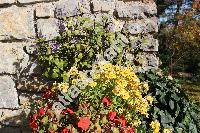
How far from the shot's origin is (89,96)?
11.2ft

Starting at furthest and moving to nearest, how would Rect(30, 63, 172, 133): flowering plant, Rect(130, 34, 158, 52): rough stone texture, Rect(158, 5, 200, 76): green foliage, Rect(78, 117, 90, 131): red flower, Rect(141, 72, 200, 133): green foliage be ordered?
Rect(158, 5, 200, 76): green foliage → Rect(130, 34, 158, 52): rough stone texture → Rect(141, 72, 200, 133): green foliage → Rect(30, 63, 172, 133): flowering plant → Rect(78, 117, 90, 131): red flower

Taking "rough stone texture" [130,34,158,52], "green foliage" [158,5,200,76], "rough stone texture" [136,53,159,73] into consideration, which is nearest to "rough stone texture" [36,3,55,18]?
"rough stone texture" [130,34,158,52]

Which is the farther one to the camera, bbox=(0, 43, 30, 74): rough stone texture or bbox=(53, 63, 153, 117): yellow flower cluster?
bbox=(0, 43, 30, 74): rough stone texture

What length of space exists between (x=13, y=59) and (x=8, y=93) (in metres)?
0.35

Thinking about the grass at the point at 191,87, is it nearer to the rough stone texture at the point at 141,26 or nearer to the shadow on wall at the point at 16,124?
the rough stone texture at the point at 141,26

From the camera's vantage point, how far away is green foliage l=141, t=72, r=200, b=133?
13.5ft

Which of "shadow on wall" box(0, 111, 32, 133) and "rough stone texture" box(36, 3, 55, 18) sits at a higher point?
"rough stone texture" box(36, 3, 55, 18)

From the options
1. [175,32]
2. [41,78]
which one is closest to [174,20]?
[175,32]

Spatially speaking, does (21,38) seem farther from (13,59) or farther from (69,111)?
(69,111)

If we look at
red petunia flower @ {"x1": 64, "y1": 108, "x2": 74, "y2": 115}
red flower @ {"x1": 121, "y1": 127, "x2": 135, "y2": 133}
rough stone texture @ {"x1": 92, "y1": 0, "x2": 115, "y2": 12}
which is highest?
rough stone texture @ {"x1": 92, "y1": 0, "x2": 115, "y2": 12}

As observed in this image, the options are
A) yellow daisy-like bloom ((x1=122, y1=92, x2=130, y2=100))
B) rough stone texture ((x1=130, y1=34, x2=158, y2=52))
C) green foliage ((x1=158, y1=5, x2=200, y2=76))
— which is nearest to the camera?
yellow daisy-like bloom ((x1=122, y1=92, x2=130, y2=100))

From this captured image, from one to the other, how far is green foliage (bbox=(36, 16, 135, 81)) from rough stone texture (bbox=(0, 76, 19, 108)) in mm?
371

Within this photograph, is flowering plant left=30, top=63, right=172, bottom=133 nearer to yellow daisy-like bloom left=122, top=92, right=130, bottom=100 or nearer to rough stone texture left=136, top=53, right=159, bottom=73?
yellow daisy-like bloom left=122, top=92, right=130, bottom=100

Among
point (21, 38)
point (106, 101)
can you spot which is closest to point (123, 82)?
point (106, 101)
